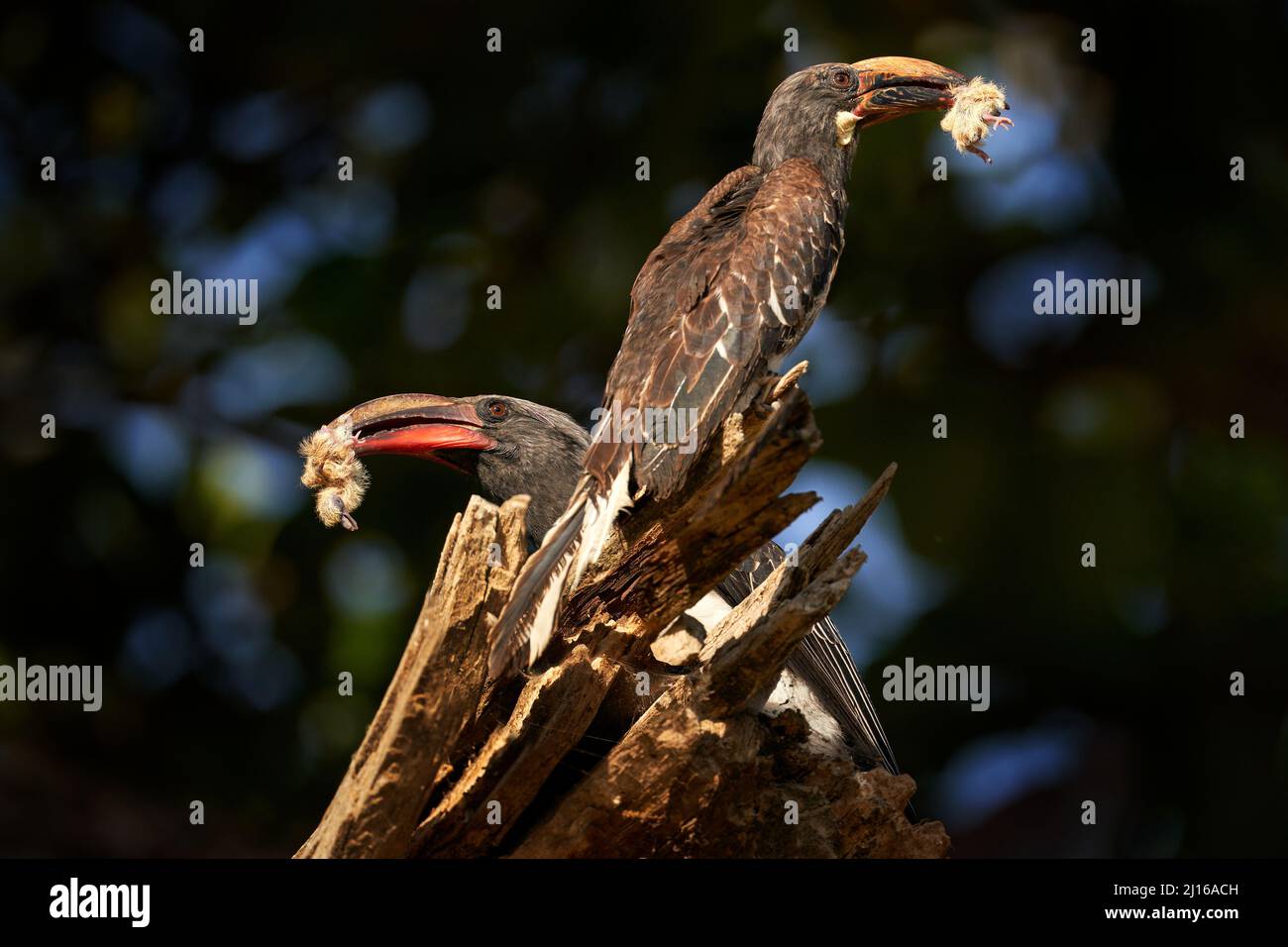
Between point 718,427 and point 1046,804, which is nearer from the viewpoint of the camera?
point 718,427

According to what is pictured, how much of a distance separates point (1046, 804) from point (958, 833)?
625 mm

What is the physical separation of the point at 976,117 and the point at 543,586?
2.95 meters

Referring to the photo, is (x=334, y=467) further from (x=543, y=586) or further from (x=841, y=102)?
(x=841, y=102)

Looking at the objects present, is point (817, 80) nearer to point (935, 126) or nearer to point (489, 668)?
point (935, 126)

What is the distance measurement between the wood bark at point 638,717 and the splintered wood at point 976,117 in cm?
194

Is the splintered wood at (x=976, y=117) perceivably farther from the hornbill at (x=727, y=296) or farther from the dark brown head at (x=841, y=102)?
the dark brown head at (x=841, y=102)

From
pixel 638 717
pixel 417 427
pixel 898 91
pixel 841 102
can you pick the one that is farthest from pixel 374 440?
pixel 898 91

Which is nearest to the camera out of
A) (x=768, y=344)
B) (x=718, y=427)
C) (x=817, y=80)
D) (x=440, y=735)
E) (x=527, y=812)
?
(x=440, y=735)

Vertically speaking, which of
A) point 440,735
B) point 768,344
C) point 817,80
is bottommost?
point 440,735

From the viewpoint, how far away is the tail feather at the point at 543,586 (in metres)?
3.93

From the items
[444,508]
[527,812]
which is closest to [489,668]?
[527,812]

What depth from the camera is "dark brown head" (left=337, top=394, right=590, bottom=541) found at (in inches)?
234

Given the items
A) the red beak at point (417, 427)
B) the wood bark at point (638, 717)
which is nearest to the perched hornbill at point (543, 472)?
the red beak at point (417, 427)

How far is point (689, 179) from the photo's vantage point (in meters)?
7.87
